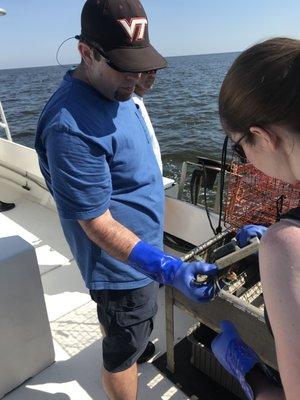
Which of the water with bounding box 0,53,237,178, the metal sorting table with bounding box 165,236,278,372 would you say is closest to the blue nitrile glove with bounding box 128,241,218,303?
the metal sorting table with bounding box 165,236,278,372

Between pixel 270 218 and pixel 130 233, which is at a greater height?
pixel 130 233

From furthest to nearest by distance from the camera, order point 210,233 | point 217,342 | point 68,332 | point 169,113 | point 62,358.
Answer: point 169,113 → point 210,233 → point 68,332 → point 62,358 → point 217,342

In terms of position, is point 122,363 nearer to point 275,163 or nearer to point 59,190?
point 59,190

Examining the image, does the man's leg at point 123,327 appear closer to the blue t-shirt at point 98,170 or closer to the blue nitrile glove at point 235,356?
the blue t-shirt at point 98,170

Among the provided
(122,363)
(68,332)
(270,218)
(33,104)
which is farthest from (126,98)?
(33,104)

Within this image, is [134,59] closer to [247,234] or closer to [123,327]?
[247,234]

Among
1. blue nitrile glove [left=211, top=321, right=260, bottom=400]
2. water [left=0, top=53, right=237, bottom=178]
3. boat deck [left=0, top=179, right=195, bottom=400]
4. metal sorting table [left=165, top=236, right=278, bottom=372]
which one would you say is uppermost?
blue nitrile glove [left=211, top=321, right=260, bottom=400]

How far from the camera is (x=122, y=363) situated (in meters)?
1.75

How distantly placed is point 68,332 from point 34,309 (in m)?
0.65

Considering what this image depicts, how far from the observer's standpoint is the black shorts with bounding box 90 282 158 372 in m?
1.68

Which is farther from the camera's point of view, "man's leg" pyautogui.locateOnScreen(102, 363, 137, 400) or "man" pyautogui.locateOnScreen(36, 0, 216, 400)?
"man's leg" pyautogui.locateOnScreen(102, 363, 137, 400)

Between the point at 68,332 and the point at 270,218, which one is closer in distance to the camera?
the point at 270,218

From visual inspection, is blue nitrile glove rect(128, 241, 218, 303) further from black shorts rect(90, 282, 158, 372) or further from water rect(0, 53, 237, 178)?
water rect(0, 53, 237, 178)

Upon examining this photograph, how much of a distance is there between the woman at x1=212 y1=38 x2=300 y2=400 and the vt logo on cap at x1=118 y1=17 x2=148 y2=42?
775 mm
